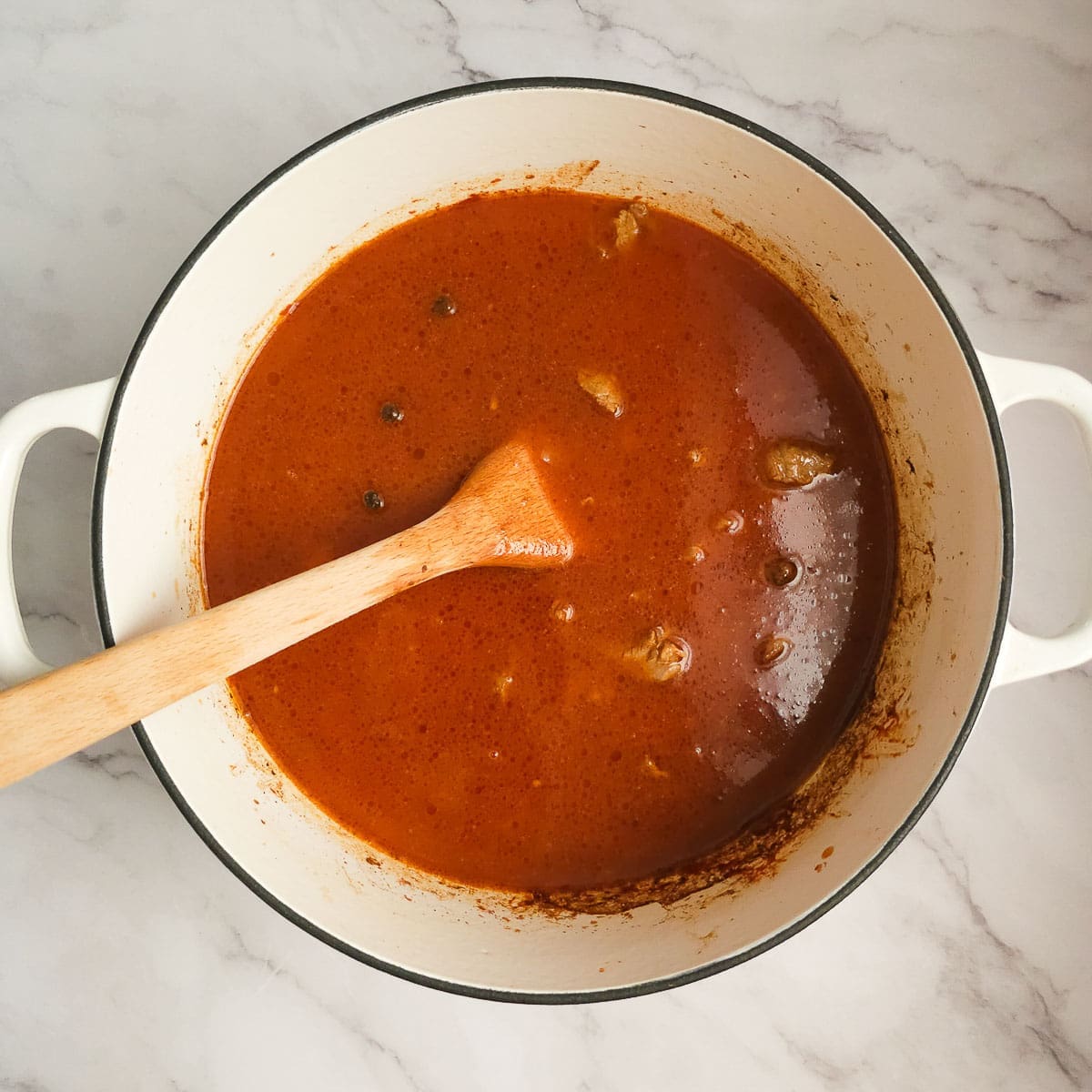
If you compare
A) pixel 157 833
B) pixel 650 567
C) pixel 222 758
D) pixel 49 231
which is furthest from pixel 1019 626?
pixel 49 231

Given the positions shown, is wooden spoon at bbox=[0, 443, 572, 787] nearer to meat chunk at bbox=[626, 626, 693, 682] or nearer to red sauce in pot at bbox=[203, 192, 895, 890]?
red sauce in pot at bbox=[203, 192, 895, 890]

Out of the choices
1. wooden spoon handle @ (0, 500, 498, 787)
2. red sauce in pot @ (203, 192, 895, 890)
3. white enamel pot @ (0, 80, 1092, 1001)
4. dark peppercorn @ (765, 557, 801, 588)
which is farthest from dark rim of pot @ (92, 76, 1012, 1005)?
dark peppercorn @ (765, 557, 801, 588)

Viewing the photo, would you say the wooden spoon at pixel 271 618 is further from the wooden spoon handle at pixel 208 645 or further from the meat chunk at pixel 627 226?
the meat chunk at pixel 627 226

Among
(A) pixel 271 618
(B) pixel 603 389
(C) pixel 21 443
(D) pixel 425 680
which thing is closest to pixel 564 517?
(B) pixel 603 389

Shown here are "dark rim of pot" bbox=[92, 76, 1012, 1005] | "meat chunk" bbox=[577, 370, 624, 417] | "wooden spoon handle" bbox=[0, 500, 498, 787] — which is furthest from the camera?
"meat chunk" bbox=[577, 370, 624, 417]

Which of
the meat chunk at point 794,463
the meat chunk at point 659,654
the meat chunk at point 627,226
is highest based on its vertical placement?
the meat chunk at point 627,226

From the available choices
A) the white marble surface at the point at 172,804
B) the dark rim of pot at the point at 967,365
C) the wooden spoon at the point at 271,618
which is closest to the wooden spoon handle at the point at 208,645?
the wooden spoon at the point at 271,618

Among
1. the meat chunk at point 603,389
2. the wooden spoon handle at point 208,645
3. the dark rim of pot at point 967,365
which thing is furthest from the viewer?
the meat chunk at point 603,389
